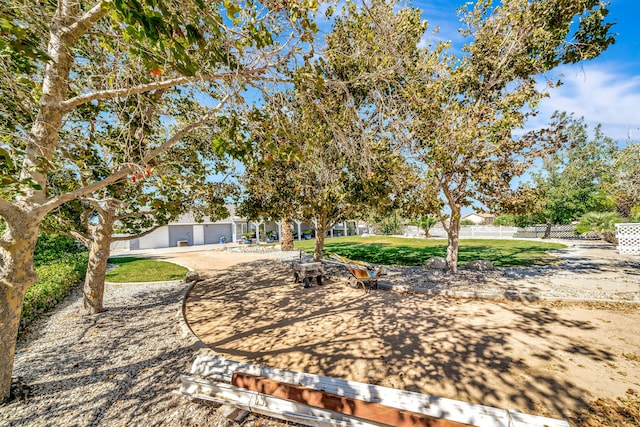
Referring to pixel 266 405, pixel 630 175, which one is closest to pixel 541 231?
pixel 630 175

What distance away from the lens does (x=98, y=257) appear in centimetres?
605

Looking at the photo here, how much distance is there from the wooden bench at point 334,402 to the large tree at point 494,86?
16.7 ft

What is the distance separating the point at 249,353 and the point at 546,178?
39.7 metres

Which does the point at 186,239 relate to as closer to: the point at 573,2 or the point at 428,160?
the point at 428,160

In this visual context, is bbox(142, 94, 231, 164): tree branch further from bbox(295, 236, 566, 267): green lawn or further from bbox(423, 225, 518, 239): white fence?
bbox(423, 225, 518, 239): white fence

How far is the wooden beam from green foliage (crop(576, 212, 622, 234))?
2910cm

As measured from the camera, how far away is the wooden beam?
2277 mm

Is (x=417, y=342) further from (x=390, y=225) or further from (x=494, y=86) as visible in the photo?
(x=390, y=225)

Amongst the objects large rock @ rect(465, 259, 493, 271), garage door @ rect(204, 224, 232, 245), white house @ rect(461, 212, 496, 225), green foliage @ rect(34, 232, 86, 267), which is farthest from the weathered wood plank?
white house @ rect(461, 212, 496, 225)

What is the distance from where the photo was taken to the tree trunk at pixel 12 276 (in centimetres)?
304

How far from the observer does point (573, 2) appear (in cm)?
647

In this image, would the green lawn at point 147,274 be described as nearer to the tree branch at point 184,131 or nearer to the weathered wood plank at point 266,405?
the tree branch at point 184,131

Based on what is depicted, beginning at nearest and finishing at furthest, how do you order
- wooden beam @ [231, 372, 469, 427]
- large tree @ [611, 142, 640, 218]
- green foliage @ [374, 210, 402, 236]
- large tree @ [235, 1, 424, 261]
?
wooden beam @ [231, 372, 469, 427] → large tree @ [235, 1, 424, 261] → large tree @ [611, 142, 640, 218] → green foliage @ [374, 210, 402, 236]

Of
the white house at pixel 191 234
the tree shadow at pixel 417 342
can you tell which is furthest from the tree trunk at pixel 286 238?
the tree shadow at pixel 417 342
